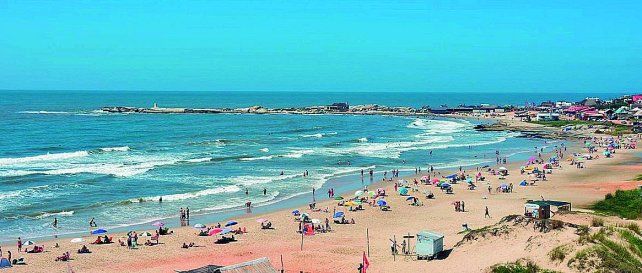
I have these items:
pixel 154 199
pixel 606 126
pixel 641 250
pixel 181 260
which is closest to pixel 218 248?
pixel 181 260

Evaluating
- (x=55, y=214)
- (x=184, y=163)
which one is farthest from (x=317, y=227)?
(x=184, y=163)

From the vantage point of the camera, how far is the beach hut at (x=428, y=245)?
73.7 feet

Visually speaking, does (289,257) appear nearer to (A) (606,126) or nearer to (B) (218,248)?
(B) (218,248)

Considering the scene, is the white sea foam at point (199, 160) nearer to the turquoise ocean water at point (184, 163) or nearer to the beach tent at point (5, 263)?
the turquoise ocean water at point (184, 163)

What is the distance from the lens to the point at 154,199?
3712 centimetres

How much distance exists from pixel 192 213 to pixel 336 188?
12.4 meters

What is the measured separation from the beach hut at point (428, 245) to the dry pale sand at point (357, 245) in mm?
332

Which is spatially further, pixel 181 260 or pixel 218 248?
pixel 218 248

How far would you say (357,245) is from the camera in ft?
87.9

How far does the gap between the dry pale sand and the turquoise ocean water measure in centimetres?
495

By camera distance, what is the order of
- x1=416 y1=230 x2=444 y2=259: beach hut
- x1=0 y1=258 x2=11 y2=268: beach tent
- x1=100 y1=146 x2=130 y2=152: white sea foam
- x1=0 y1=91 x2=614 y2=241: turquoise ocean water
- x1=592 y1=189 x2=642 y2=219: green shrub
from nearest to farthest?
x1=416 y1=230 x2=444 y2=259: beach hut → x1=0 y1=258 x2=11 y2=268: beach tent → x1=592 y1=189 x2=642 y2=219: green shrub → x1=0 y1=91 x2=614 y2=241: turquoise ocean water → x1=100 y1=146 x2=130 y2=152: white sea foam

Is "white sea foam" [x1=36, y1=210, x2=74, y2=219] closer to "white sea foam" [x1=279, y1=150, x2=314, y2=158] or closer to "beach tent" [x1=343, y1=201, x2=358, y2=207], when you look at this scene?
"beach tent" [x1=343, y1=201, x2=358, y2=207]

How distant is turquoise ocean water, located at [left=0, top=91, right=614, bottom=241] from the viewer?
34625 mm

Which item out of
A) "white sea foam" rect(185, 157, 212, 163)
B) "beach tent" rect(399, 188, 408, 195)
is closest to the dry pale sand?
"beach tent" rect(399, 188, 408, 195)
